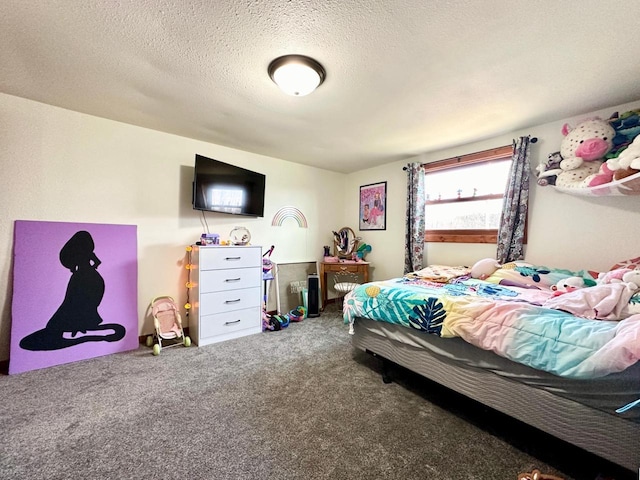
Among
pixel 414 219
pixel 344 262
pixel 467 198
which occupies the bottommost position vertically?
pixel 344 262

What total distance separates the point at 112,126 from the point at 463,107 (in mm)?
3284

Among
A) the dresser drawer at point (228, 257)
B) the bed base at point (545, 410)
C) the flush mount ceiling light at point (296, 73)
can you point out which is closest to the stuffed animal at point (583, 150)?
the bed base at point (545, 410)

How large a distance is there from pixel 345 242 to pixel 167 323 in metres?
2.72

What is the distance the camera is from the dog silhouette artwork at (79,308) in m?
2.20

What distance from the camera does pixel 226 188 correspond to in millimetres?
3059

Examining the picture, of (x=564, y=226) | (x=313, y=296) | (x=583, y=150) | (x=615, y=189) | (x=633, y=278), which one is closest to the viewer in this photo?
(x=633, y=278)

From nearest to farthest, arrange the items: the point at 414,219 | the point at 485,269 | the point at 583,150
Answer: the point at 583,150 < the point at 485,269 < the point at 414,219

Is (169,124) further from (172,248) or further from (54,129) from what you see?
(172,248)

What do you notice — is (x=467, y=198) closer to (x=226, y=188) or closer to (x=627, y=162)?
(x=627, y=162)

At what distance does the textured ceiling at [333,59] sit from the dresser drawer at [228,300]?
5.79ft

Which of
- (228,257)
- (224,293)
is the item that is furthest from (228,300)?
(228,257)

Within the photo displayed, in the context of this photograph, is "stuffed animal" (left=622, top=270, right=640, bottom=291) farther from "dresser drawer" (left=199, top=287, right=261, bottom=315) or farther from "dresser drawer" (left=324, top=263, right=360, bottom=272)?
"dresser drawer" (left=199, top=287, right=261, bottom=315)

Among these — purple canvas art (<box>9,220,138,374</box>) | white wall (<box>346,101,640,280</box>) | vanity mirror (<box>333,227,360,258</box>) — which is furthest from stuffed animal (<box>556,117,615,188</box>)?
purple canvas art (<box>9,220,138,374</box>)

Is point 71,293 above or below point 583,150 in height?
below
